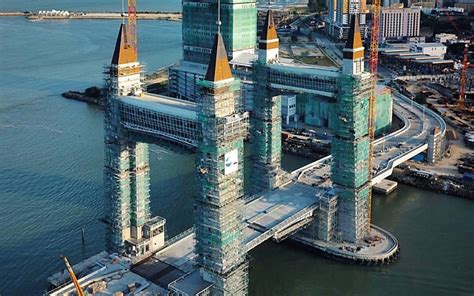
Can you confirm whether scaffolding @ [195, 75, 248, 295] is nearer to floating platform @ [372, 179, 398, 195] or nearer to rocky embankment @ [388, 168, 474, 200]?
floating platform @ [372, 179, 398, 195]

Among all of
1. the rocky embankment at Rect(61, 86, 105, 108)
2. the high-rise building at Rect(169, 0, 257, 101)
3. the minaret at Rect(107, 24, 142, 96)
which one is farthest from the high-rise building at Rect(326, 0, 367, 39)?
the minaret at Rect(107, 24, 142, 96)

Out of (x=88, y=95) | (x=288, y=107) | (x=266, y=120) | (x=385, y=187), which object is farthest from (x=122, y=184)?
(x=88, y=95)

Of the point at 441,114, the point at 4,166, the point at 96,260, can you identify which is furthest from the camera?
the point at 441,114

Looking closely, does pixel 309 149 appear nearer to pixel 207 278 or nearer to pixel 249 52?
pixel 249 52

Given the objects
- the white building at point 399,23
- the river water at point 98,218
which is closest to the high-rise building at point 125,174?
the river water at point 98,218

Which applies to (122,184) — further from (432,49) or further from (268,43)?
(432,49)

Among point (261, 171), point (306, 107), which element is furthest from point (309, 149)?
point (261, 171)
